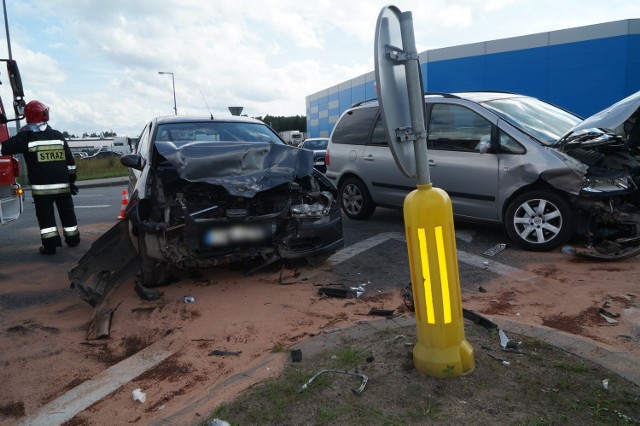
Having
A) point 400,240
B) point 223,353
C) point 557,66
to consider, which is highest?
point 557,66

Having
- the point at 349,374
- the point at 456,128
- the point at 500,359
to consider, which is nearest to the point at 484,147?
the point at 456,128

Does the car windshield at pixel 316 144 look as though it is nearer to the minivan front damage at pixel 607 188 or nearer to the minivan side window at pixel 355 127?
the minivan side window at pixel 355 127

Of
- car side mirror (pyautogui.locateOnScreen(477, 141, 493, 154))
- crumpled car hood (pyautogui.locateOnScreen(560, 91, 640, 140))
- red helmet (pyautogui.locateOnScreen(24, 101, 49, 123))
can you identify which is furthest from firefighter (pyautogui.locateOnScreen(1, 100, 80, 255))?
crumpled car hood (pyautogui.locateOnScreen(560, 91, 640, 140))

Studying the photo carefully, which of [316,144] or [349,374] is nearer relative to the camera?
[349,374]

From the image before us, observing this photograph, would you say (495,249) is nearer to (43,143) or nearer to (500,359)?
(500,359)

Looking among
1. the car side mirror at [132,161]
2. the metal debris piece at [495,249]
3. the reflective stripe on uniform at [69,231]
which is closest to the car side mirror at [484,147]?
the metal debris piece at [495,249]

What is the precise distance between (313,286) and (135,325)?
1.64 meters

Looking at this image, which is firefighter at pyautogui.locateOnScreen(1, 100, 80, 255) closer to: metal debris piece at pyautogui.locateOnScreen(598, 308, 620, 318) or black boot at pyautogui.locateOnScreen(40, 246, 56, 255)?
black boot at pyautogui.locateOnScreen(40, 246, 56, 255)

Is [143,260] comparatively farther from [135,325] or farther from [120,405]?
[120,405]

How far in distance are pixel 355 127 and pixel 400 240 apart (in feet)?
7.17

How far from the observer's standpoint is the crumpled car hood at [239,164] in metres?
4.80

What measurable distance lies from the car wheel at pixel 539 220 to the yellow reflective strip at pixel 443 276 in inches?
136

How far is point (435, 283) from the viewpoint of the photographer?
2676mm

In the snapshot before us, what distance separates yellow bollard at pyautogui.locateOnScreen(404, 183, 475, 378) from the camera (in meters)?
2.63
